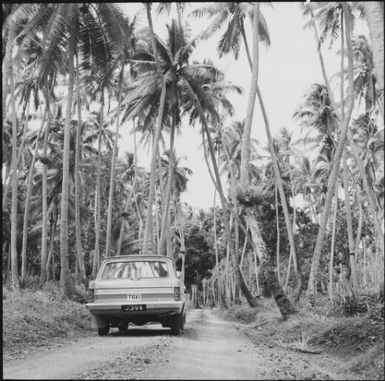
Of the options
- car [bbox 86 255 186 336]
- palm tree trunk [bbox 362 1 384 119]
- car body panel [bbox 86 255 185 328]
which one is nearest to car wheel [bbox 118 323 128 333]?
car [bbox 86 255 186 336]

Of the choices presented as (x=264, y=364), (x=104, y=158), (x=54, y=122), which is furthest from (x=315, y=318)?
(x=104, y=158)

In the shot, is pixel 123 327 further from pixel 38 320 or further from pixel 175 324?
Result: pixel 175 324

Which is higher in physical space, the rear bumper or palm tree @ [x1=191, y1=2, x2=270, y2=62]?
palm tree @ [x1=191, y1=2, x2=270, y2=62]

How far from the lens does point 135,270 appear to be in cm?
1059

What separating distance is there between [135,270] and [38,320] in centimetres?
260

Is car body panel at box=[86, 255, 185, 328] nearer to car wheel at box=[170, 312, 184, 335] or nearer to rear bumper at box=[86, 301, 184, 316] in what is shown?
rear bumper at box=[86, 301, 184, 316]

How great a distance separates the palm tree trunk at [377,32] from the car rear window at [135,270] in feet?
18.8

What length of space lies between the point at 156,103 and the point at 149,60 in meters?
2.13

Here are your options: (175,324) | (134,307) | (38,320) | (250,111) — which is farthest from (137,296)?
(250,111)

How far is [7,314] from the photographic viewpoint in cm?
1098

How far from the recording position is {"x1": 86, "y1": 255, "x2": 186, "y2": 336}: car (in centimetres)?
987

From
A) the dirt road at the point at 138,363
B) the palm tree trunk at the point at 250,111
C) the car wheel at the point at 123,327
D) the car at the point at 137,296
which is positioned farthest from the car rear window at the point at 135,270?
the palm tree trunk at the point at 250,111

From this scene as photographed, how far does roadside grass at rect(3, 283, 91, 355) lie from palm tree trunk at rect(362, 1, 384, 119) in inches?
282

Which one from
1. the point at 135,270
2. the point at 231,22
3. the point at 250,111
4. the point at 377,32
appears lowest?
the point at 135,270
